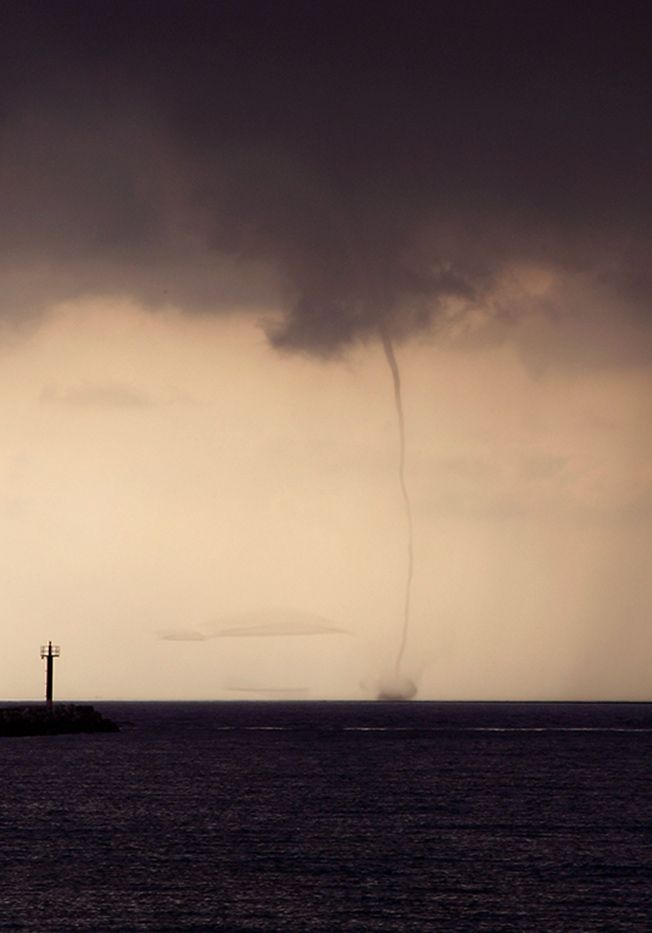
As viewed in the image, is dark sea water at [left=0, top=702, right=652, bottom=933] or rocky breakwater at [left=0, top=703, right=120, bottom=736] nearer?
dark sea water at [left=0, top=702, right=652, bottom=933]

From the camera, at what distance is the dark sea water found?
42938mm

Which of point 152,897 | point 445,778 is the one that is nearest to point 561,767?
point 445,778

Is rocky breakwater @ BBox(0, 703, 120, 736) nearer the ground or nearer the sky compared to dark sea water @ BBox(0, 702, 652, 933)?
nearer the sky

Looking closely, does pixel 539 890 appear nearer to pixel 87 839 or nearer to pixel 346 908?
pixel 346 908

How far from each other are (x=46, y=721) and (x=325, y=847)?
123 m

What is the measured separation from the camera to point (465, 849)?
189ft

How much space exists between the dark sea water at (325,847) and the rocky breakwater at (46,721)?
56847 millimetres

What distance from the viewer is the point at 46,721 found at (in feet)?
577

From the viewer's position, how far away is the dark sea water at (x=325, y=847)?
141 feet

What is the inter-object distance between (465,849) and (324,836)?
7899 mm

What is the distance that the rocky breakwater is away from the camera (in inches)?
6791

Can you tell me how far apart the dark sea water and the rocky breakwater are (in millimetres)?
56847

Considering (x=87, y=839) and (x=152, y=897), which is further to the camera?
(x=87, y=839)

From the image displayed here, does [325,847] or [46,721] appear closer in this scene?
[325,847]
